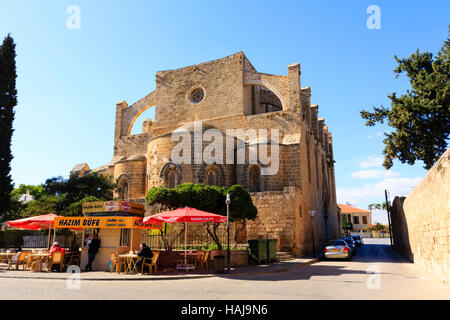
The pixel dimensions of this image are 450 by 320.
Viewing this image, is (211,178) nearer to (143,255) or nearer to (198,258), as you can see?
(198,258)

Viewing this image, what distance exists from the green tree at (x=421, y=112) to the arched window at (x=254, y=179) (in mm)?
8818

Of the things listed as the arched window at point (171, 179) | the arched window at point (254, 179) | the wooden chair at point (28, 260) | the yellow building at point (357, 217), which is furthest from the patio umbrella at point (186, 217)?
the yellow building at point (357, 217)

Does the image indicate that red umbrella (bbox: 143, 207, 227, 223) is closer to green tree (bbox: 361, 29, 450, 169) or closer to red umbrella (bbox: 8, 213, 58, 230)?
red umbrella (bbox: 8, 213, 58, 230)

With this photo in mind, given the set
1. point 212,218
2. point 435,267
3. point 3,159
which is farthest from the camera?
point 3,159

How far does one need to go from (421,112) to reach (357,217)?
2210 inches

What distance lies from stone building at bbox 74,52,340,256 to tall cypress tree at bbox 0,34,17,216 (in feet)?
25.6

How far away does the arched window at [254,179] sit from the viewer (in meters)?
21.8

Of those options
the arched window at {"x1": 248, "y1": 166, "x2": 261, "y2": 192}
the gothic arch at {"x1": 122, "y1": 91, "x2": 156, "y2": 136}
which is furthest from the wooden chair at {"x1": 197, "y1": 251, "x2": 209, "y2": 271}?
the gothic arch at {"x1": 122, "y1": 91, "x2": 156, "y2": 136}

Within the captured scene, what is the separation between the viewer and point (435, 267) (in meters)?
10.0

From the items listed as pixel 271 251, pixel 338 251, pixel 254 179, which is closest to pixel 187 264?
pixel 271 251

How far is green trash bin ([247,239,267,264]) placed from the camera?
14625 mm
